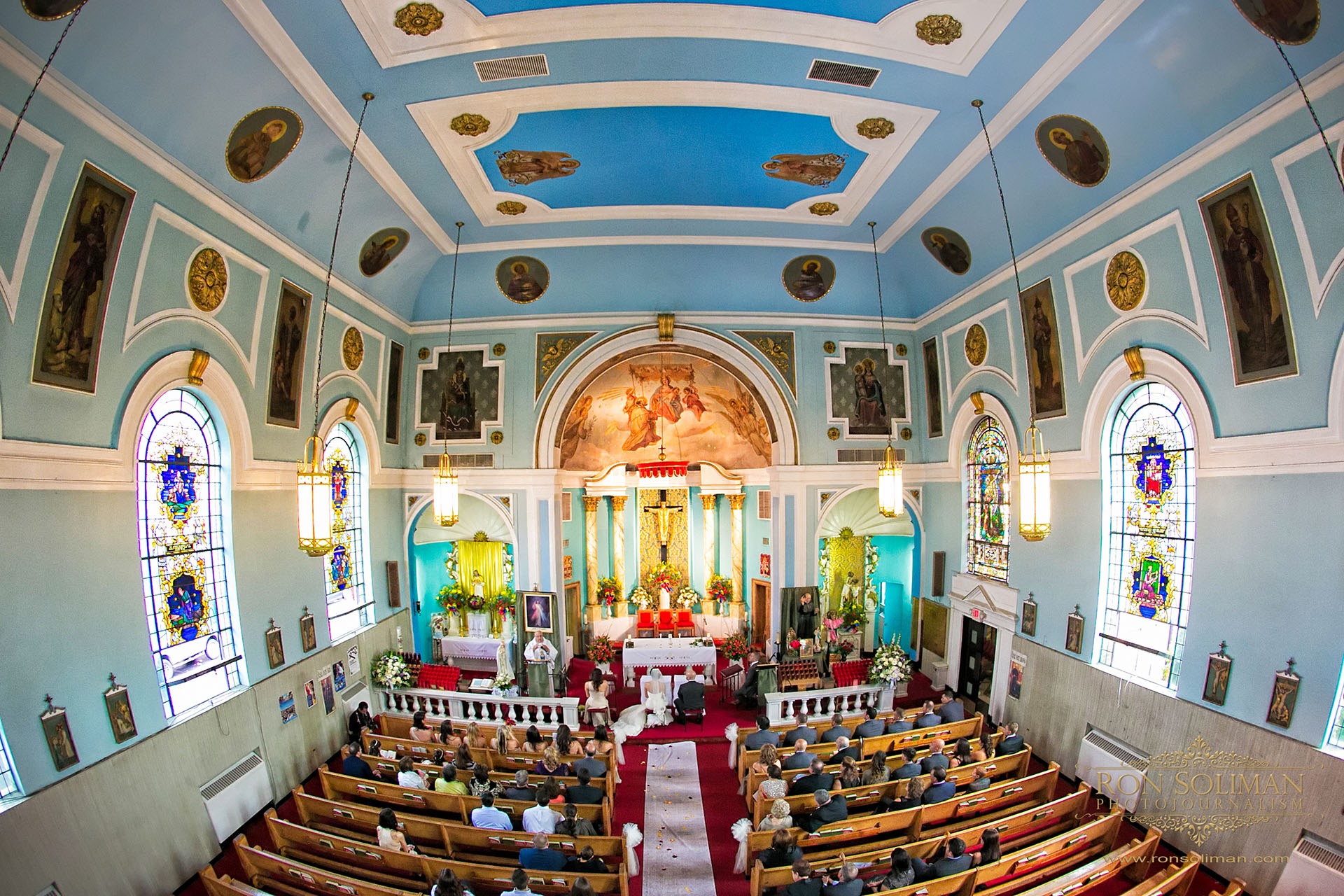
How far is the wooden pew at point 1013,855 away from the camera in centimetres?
619

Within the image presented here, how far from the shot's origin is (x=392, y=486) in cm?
1463

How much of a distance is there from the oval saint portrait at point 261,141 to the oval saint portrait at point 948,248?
1153cm

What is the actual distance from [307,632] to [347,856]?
5.00 m

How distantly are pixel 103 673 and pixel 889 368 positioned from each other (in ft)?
52.3

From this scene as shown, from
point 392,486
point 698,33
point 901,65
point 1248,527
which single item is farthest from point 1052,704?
point 392,486

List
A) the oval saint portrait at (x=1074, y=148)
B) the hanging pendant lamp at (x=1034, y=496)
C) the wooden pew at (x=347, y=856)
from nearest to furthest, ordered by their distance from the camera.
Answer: the wooden pew at (x=347, y=856) < the hanging pendant lamp at (x=1034, y=496) < the oval saint portrait at (x=1074, y=148)

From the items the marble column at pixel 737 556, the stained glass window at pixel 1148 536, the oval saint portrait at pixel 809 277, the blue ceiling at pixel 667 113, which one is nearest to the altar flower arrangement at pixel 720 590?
the marble column at pixel 737 556

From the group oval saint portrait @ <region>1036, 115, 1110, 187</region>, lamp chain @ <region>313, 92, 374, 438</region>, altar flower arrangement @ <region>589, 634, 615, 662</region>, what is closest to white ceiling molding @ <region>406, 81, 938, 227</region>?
lamp chain @ <region>313, 92, 374, 438</region>

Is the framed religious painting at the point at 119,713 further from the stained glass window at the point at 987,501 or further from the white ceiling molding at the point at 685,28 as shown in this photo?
the stained glass window at the point at 987,501

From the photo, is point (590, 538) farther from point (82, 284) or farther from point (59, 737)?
point (82, 284)

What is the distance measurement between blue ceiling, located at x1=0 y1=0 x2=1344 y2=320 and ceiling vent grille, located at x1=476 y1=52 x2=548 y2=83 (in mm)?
110

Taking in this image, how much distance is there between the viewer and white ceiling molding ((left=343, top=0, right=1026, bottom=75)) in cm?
700

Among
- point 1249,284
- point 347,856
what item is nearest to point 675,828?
point 347,856

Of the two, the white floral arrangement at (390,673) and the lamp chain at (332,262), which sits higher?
the lamp chain at (332,262)
